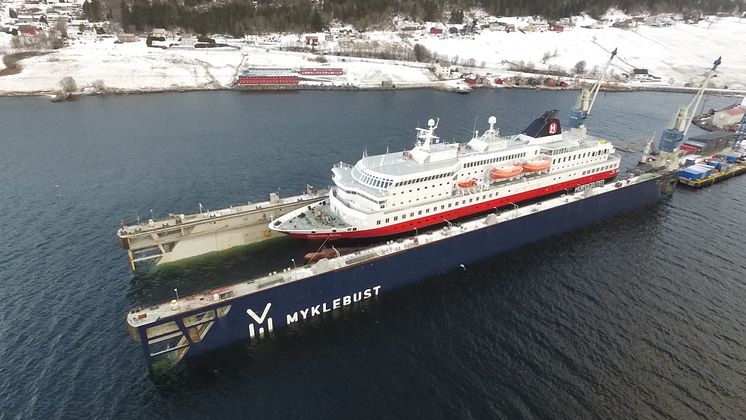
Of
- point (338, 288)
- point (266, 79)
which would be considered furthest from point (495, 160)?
point (266, 79)

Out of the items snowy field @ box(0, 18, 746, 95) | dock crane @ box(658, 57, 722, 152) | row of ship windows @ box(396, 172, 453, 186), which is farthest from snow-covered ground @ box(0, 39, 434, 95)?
row of ship windows @ box(396, 172, 453, 186)

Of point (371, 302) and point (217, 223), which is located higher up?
point (217, 223)

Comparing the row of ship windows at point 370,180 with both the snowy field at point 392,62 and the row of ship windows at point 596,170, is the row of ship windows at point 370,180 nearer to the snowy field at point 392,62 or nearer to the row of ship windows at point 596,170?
the row of ship windows at point 596,170

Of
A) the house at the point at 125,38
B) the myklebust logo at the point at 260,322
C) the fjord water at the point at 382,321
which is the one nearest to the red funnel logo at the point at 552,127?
the fjord water at the point at 382,321

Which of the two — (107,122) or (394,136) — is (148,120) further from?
(394,136)

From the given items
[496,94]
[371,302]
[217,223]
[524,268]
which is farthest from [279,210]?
[496,94]

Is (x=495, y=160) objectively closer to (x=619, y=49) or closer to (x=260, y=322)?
(x=260, y=322)

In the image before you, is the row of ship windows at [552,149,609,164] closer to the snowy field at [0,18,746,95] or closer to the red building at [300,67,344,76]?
the snowy field at [0,18,746,95]
